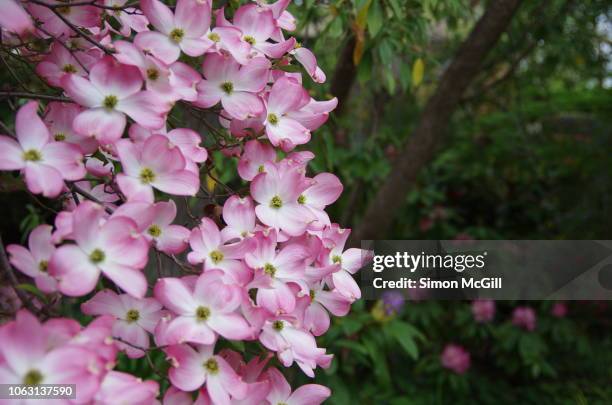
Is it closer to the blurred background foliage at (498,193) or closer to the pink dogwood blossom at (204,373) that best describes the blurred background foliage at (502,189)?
the blurred background foliage at (498,193)

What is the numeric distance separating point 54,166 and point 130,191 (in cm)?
6

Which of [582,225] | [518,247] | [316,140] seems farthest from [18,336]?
[582,225]

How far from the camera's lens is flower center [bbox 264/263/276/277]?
58cm

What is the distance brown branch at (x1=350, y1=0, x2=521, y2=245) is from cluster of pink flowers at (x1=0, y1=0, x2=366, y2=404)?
3.77ft

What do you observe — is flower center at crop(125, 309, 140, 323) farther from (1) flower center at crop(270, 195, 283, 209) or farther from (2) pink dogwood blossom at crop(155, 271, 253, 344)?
(1) flower center at crop(270, 195, 283, 209)

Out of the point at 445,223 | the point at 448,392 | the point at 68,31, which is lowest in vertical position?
the point at 448,392

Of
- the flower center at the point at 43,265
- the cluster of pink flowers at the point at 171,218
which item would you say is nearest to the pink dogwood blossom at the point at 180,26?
the cluster of pink flowers at the point at 171,218

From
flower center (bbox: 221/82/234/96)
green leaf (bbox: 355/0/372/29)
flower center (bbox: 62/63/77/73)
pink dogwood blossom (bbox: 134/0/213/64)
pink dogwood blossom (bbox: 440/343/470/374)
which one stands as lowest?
pink dogwood blossom (bbox: 440/343/470/374)

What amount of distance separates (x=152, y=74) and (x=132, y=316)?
22 centimetres

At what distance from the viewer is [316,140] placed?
4.30ft

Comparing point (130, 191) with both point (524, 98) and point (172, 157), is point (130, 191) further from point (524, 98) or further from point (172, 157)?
point (524, 98)

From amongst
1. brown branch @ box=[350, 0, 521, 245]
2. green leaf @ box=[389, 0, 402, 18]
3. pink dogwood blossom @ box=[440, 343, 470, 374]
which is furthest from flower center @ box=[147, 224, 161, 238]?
pink dogwood blossom @ box=[440, 343, 470, 374]

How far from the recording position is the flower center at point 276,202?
0.62 metres

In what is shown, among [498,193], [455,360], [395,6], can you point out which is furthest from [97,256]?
[498,193]
